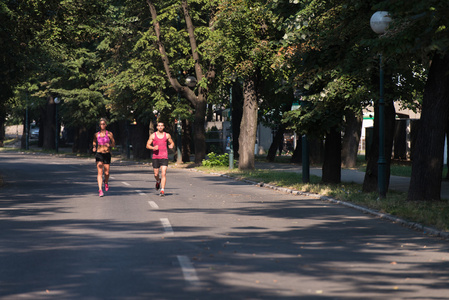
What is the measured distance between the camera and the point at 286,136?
73375 millimetres

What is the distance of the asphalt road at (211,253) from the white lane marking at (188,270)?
0.04ft

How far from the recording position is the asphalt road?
7328 millimetres

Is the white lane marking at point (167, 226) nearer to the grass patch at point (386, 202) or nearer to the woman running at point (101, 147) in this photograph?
the grass patch at point (386, 202)

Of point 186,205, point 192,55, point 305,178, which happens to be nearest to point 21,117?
point 192,55

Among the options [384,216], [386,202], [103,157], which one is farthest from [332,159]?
[384,216]

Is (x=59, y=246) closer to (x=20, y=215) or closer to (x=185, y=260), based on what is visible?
(x=185, y=260)

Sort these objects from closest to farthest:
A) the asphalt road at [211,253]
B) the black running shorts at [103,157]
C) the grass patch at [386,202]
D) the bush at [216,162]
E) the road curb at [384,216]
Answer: the asphalt road at [211,253]
the road curb at [384,216]
the grass patch at [386,202]
the black running shorts at [103,157]
the bush at [216,162]

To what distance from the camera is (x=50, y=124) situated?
71438mm

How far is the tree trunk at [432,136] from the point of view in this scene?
16031 mm

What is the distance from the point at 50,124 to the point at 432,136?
5966 centimetres

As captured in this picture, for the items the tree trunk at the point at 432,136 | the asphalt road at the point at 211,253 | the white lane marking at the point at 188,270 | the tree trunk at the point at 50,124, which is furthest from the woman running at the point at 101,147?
the tree trunk at the point at 50,124

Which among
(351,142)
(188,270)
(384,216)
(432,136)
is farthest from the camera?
(351,142)

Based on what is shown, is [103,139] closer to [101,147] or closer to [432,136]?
[101,147]

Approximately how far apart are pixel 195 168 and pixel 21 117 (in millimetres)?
49764
